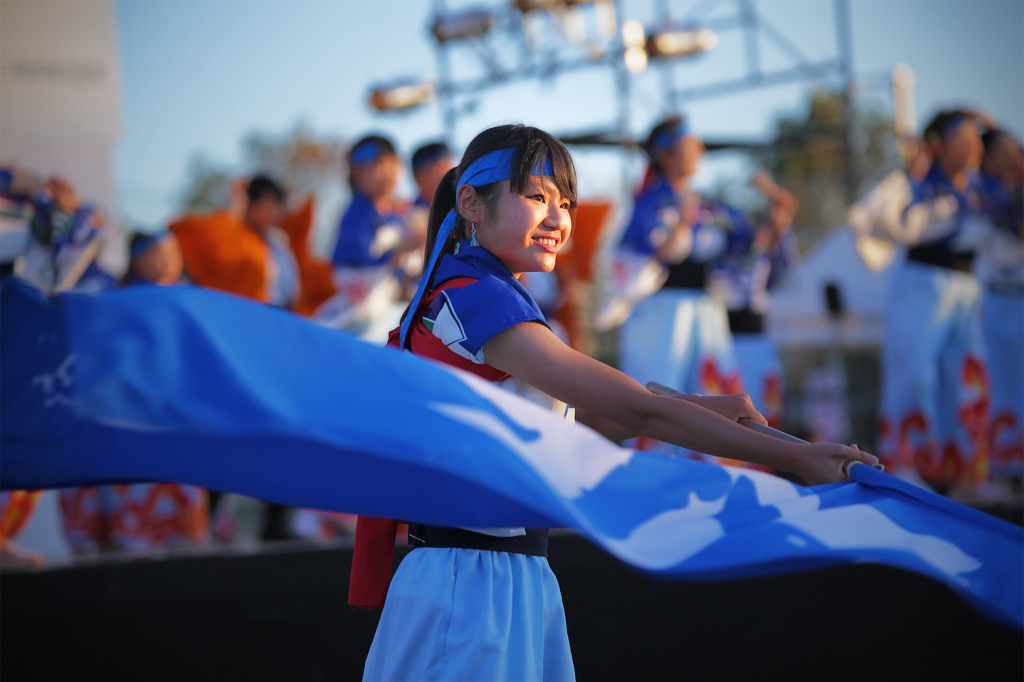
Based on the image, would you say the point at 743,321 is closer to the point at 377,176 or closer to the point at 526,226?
the point at 377,176

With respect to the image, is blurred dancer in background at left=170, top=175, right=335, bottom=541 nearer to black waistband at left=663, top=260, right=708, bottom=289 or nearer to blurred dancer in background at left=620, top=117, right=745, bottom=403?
blurred dancer in background at left=620, top=117, right=745, bottom=403

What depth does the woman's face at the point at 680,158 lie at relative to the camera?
15.0 feet

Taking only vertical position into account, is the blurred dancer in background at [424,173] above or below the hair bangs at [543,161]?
above

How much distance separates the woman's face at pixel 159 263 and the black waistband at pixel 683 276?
2553 mm

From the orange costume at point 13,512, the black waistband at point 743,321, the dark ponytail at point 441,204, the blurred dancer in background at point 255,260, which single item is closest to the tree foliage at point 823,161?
the black waistband at point 743,321

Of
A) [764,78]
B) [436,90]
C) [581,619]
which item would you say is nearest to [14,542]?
[581,619]

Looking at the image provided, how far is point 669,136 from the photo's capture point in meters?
4.60

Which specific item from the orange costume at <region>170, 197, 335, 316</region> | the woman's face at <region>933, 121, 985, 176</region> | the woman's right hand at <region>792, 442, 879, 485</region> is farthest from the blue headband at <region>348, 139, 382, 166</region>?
the woman's right hand at <region>792, 442, 879, 485</region>

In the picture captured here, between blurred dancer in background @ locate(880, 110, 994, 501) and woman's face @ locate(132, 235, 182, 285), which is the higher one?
woman's face @ locate(132, 235, 182, 285)

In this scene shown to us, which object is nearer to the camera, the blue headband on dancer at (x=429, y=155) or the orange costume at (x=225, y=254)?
the blue headband on dancer at (x=429, y=155)

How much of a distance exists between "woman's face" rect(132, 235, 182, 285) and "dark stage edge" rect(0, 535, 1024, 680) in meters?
1.52

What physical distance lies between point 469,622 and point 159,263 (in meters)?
3.60

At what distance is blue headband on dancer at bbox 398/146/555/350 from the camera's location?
133 centimetres

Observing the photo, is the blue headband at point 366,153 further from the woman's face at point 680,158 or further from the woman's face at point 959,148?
the woman's face at point 959,148
